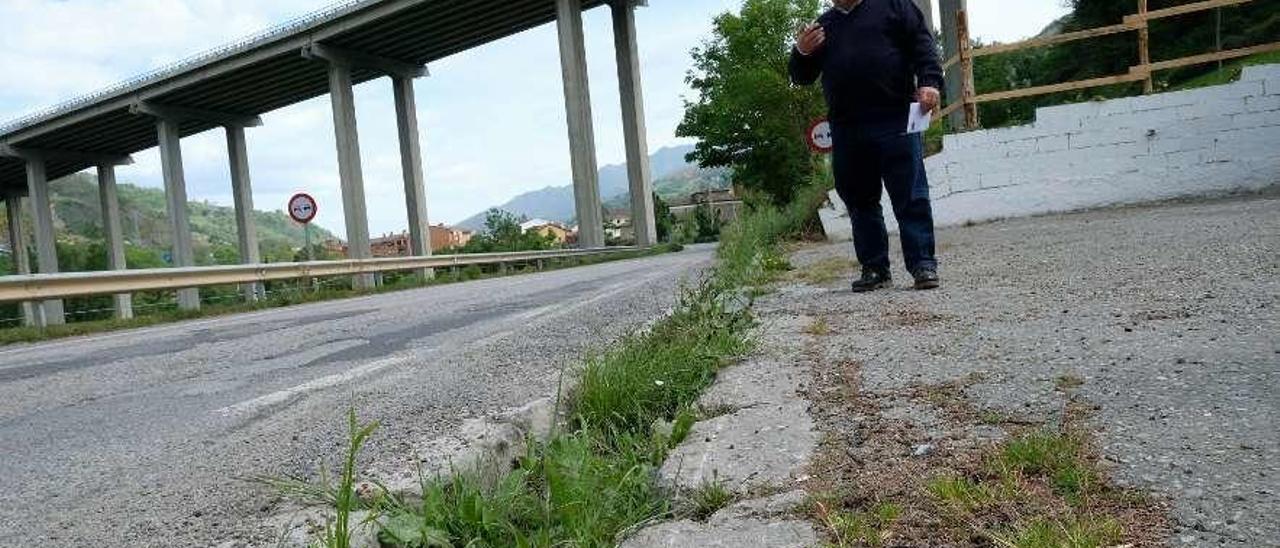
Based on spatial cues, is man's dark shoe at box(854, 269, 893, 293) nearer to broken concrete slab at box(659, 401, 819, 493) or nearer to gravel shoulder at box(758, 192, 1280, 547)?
gravel shoulder at box(758, 192, 1280, 547)

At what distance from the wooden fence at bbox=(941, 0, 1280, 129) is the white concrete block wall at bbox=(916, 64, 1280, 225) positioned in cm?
30

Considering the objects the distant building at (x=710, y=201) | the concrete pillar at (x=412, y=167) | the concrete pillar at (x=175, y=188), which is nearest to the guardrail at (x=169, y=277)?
the concrete pillar at (x=412, y=167)

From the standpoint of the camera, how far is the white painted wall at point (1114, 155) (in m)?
9.61

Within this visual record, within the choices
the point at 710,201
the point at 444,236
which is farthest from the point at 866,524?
the point at 444,236

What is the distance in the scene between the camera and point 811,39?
15.6 feet

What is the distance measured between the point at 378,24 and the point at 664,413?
40501mm

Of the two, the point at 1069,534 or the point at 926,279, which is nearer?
the point at 1069,534

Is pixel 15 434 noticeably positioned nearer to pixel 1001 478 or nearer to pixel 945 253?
pixel 1001 478

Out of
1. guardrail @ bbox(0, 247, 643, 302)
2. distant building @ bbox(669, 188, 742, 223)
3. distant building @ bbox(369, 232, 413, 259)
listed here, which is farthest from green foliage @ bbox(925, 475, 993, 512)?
distant building @ bbox(369, 232, 413, 259)

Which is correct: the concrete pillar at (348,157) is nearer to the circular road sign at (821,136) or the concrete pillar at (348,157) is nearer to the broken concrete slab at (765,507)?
the circular road sign at (821,136)

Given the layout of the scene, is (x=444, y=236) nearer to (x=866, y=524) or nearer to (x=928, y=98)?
(x=928, y=98)

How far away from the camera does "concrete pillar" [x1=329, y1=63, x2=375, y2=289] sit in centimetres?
4062

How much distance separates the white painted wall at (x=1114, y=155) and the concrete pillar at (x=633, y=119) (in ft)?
102

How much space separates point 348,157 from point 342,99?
113 inches
